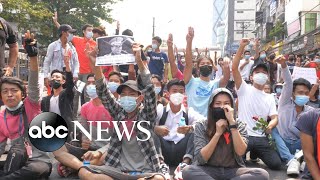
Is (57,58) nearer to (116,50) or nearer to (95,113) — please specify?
(95,113)

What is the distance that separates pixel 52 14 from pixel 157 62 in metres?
16.8

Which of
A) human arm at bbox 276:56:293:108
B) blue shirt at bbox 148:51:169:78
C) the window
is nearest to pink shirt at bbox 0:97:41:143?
human arm at bbox 276:56:293:108

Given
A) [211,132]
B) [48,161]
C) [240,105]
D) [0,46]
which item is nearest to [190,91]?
[240,105]

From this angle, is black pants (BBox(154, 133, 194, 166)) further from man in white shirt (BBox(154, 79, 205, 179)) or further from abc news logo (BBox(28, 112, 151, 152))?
abc news logo (BBox(28, 112, 151, 152))

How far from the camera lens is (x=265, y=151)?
20.0 ft

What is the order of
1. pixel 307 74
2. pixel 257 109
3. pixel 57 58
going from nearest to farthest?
pixel 257 109 → pixel 307 74 → pixel 57 58

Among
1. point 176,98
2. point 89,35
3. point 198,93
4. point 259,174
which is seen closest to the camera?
point 259,174

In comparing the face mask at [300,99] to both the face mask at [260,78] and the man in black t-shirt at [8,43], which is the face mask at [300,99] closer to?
the face mask at [260,78]

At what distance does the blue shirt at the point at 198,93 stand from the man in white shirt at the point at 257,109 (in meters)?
0.51

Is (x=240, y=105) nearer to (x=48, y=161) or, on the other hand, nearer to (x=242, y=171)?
(x=242, y=171)

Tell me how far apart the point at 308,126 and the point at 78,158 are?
10.2 feet

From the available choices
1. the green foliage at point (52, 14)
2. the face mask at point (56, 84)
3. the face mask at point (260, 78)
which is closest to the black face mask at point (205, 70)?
the face mask at point (260, 78)

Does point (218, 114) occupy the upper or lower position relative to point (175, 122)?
upper

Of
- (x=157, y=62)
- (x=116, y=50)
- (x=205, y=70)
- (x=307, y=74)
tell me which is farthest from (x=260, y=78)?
(x=157, y=62)
